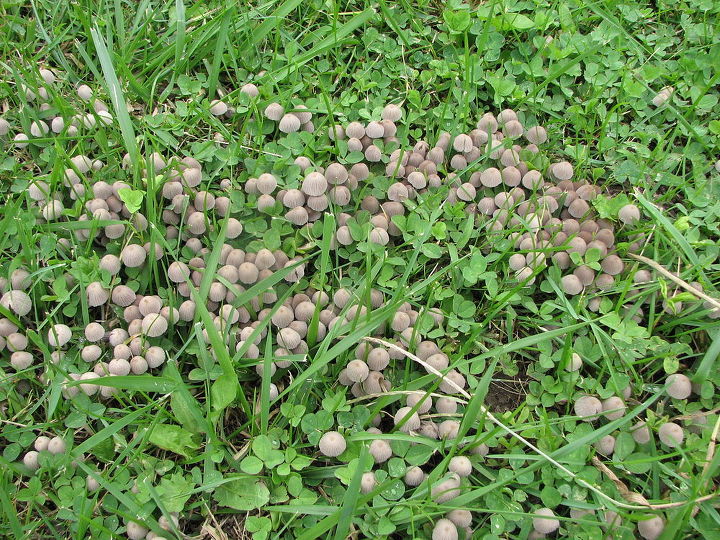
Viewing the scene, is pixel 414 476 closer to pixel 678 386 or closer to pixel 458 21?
pixel 678 386

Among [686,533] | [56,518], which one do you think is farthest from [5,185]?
[686,533]

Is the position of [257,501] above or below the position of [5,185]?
below

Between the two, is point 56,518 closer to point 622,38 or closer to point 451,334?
point 451,334

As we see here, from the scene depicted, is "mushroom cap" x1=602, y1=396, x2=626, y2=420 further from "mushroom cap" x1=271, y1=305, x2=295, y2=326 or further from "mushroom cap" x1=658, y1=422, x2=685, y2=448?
"mushroom cap" x1=271, y1=305, x2=295, y2=326

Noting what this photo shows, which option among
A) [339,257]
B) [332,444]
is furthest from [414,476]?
[339,257]

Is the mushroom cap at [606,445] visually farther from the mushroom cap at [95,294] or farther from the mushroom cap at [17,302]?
the mushroom cap at [17,302]

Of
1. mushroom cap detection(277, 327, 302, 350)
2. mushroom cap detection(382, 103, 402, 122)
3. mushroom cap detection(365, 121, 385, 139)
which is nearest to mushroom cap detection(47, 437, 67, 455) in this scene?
mushroom cap detection(277, 327, 302, 350)
